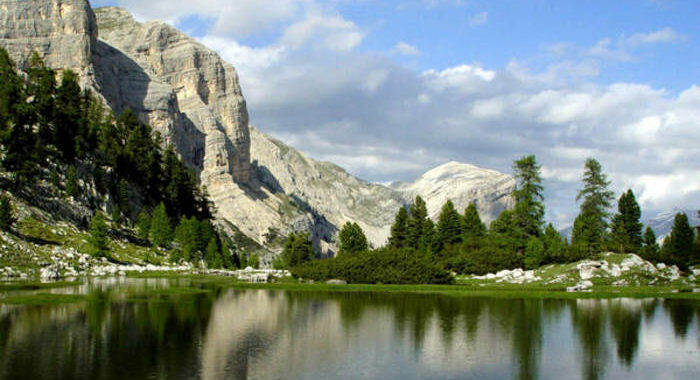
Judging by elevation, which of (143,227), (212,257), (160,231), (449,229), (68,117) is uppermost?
(68,117)

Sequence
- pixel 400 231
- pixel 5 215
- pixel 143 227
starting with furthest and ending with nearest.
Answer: pixel 400 231
pixel 143 227
pixel 5 215

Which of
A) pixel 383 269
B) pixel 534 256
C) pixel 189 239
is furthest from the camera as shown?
pixel 189 239

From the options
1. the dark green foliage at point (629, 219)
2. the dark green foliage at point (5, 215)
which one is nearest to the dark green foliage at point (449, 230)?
the dark green foliage at point (629, 219)

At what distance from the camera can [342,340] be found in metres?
38.3

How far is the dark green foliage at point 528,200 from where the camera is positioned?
107 meters

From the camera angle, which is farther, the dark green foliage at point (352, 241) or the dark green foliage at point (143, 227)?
the dark green foliage at point (352, 241)

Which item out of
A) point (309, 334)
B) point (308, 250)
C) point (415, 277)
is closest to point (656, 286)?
point (415, 277)

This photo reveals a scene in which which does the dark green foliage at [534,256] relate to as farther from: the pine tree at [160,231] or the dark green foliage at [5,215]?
the dark green foliage at [5,215]

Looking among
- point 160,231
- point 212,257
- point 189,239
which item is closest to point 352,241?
point 212,257

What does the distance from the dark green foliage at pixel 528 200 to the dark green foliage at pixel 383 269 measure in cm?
2674

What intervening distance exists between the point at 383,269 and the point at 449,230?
147 ft

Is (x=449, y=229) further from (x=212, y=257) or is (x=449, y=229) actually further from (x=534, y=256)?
(x=212, y=257)

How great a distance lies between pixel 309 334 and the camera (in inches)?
1599

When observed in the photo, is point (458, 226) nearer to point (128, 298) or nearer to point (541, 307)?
point (541, 307)
